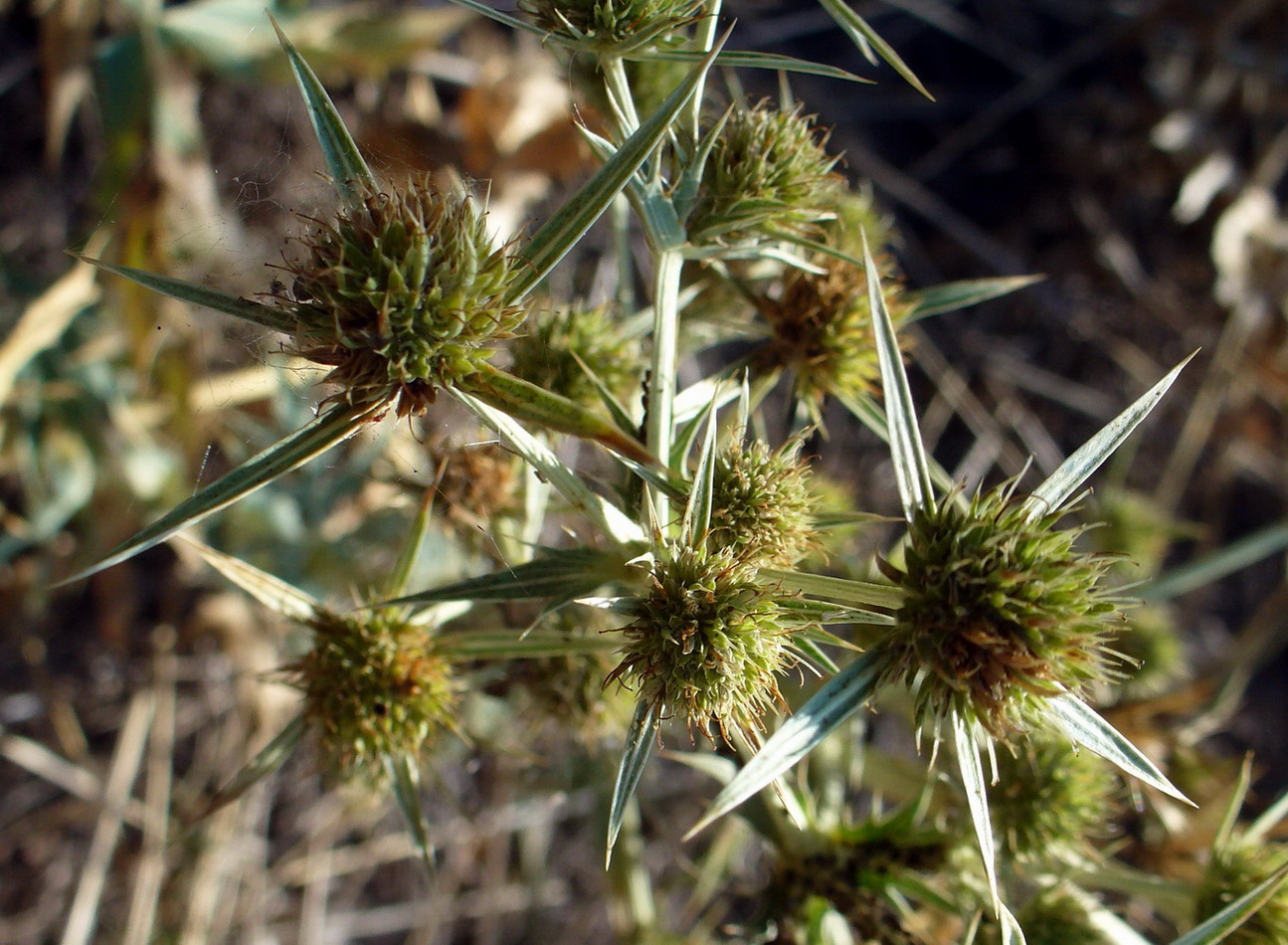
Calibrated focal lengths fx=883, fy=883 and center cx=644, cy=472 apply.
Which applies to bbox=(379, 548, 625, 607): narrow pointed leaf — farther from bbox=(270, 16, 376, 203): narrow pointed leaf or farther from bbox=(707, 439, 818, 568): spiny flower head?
bbox=(270, 16, 376, 203): narrow pointed leaf

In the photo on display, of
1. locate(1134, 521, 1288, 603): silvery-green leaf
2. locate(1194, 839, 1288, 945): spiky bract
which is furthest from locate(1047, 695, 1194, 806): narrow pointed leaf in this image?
locate(1134, 521, 1288, 603): silvery-green leaf

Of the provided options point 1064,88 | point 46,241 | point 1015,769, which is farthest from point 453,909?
point 1064,88

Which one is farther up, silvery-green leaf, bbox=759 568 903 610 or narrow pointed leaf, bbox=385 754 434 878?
silvery-green leaf, bbox=759 568 903 610

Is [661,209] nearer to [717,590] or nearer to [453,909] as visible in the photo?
[717,590]

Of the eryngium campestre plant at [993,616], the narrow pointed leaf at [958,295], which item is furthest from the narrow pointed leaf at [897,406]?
the narrow pointed leaf at [958,295]

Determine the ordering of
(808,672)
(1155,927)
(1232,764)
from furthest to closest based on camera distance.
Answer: (1232,764) → (1155,927) → (808,672)

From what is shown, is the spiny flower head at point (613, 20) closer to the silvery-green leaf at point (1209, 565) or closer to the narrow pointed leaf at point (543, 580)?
the narrow pointed leaf at point (543, 580)
